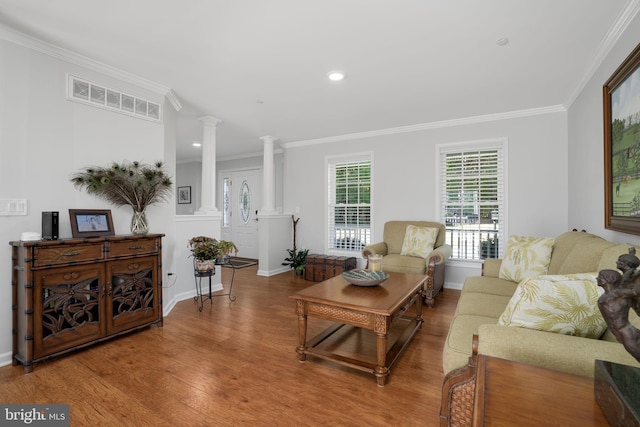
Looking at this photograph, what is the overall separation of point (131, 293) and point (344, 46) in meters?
2.82

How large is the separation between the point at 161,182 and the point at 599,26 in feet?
12.8

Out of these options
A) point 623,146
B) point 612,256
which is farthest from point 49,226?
point 623,146

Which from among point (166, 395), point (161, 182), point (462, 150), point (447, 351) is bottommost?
point (166, 395)

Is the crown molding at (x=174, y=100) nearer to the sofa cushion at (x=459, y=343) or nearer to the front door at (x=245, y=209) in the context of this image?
the front door at (x=245, y=209)

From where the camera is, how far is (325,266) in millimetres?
4859

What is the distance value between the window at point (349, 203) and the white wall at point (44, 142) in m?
3.34

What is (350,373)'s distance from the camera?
2.12 metres

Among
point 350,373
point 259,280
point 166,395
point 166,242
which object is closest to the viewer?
point 166,395

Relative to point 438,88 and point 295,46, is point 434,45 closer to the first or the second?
point 438,88

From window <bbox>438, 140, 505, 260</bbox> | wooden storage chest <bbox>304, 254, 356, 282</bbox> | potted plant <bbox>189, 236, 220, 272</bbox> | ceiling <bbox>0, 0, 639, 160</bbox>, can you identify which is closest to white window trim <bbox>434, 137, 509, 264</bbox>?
window <bbox>438, 140, 505, 260</bbox>

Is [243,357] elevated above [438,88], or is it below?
below

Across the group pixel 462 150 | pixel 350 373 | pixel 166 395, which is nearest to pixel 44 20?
pixel 166 395

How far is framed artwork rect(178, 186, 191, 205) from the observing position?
26.4ft

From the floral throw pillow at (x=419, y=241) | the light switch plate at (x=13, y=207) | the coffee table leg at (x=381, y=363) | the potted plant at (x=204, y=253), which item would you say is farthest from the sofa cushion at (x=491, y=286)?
the light switch plate at (x=13, y=207)
